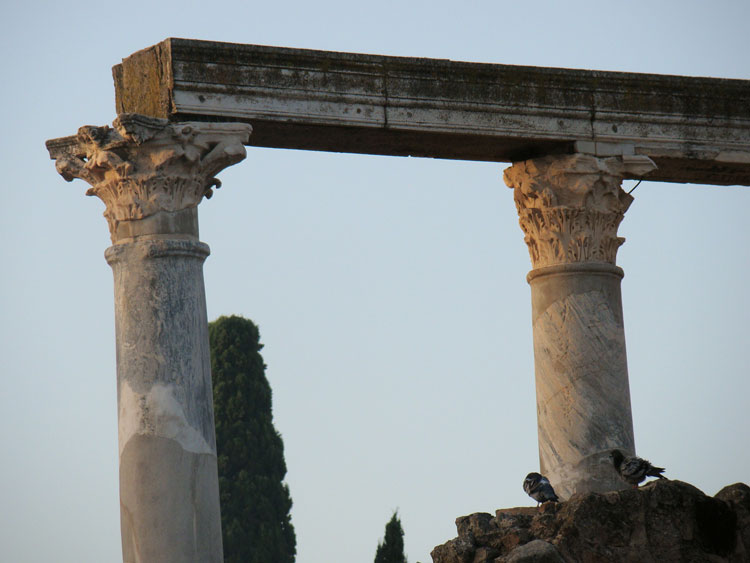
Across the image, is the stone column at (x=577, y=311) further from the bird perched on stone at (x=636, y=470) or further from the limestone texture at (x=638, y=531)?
the limestone texture at (x=638, y=531)

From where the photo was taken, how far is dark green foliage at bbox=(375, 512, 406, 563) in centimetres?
3834

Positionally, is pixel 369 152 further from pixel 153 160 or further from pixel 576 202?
pixel 153 160

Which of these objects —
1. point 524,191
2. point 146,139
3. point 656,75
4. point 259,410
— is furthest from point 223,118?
point 259,410

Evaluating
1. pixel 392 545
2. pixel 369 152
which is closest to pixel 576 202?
pixel 369 152

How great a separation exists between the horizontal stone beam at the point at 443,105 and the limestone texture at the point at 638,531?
17.1 feet

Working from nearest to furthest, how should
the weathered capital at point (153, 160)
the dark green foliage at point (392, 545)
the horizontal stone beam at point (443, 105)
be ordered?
the weathered capital at point (153, 160) < the horizontal stone beam at point (443, 105) < the dark green foliage at point (392, 545)

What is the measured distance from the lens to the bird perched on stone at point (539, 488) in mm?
18281

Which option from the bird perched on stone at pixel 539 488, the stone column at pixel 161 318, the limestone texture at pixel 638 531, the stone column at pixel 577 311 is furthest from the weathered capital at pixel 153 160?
the limestone texture at pixel 638 531

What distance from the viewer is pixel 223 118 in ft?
59.8

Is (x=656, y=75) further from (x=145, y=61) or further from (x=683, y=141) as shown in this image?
(x=145, y=61)

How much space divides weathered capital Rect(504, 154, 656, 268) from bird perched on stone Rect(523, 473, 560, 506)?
9.03 ft

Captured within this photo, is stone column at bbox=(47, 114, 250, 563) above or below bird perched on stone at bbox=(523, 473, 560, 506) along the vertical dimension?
above

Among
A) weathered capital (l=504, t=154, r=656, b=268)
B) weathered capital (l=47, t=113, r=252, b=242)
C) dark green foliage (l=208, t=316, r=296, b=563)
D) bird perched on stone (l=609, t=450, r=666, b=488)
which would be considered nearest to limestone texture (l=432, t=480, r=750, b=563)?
bird perched on stone (l=609, t=450, r=666, b=488)

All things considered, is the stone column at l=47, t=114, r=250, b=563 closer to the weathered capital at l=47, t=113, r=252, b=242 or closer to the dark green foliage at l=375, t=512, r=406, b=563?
the weathered capital at l=47, t=113, r=252, b=242
